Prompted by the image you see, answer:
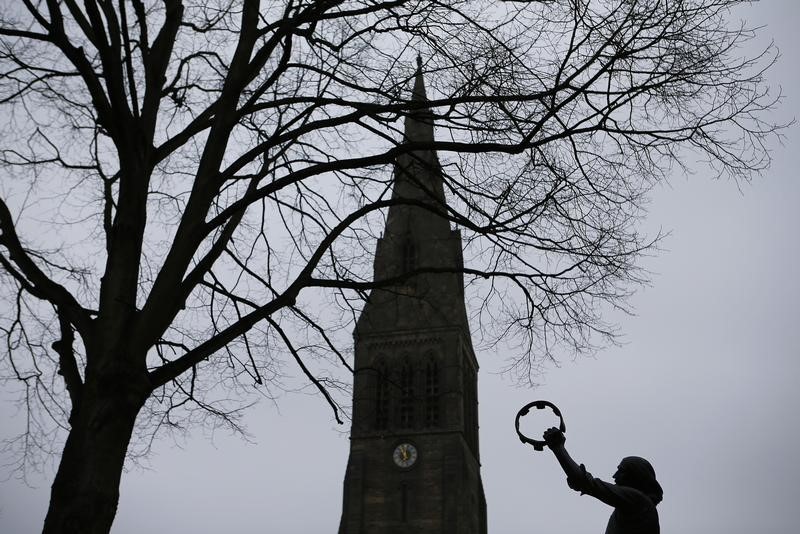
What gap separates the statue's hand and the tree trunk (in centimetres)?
269

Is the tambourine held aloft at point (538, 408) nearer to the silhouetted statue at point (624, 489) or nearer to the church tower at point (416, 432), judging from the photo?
the silhouetted statue at point (624, 489)

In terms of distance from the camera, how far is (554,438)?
12.4 feet

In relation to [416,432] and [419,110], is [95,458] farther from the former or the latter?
[416,432]

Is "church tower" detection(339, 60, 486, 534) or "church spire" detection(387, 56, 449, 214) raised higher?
"church tower" detection(339, 60, 486, 534)

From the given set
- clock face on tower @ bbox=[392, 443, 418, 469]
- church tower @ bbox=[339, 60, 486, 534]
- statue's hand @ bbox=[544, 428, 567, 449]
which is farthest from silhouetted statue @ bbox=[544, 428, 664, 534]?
clock face on tower @ bbox=[392, 443, 418, 469]

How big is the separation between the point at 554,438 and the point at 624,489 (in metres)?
0.45

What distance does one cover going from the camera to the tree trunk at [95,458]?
488 cm

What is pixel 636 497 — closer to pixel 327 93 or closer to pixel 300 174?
pixel 300 174

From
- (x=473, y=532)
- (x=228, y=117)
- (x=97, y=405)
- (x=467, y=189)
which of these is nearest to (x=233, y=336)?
(x=97, y=405)

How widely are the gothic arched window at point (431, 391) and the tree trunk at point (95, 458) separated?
3732 cm

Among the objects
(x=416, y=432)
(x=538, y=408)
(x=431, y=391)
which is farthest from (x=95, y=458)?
(x=431, y=391)

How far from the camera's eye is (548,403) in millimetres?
3934

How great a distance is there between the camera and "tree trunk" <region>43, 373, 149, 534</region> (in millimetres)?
4875

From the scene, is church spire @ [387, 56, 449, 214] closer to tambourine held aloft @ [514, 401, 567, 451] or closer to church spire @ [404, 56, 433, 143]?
church spire @ [404, 56, 433, 143]
